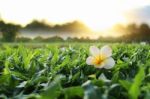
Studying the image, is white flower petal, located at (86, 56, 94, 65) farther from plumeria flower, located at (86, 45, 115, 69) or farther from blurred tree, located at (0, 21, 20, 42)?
blurred tree, located at (0, 21, 20, 42)

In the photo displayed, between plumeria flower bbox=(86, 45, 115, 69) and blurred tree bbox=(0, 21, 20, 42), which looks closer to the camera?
plumeria flower bbox=(86, 45, 115, 69)

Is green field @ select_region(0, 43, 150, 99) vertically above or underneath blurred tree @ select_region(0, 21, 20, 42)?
above

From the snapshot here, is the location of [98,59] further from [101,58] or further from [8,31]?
[8,31]

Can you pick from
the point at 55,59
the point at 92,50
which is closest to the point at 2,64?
the point at 55,59

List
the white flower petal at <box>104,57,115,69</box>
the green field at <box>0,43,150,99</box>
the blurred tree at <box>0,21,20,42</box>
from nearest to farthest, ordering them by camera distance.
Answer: the green field at <box>0,43,150,99</box>
the white flower petal at <box>104,57,115,69</box>
the blurred tree at <box>0,21,20,42</box>

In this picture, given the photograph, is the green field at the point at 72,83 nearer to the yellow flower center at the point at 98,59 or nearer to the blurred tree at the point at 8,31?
the yellow flower center at the point at 98,59

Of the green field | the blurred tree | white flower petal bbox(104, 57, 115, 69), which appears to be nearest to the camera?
the green field

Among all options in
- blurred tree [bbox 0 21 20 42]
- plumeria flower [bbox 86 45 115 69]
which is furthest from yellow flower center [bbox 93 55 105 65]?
blurred tree [bbox 0 21 20 42]

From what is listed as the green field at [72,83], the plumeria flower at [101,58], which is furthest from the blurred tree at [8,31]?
the plumeria flower at [101,58]
